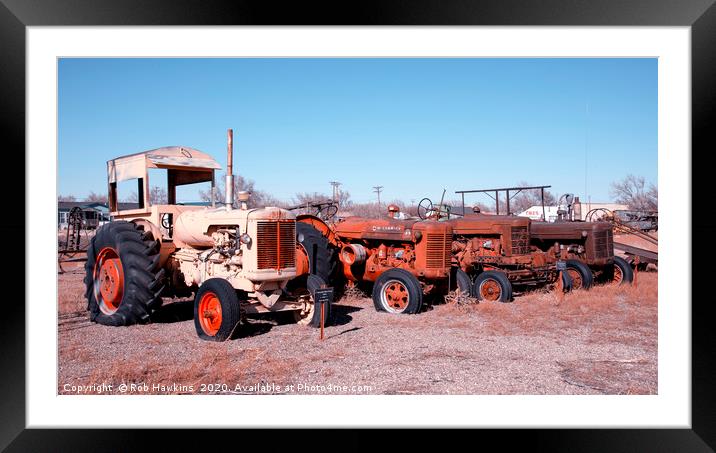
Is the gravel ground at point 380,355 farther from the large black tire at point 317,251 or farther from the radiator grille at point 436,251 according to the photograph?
the radiator grille at point 436,251

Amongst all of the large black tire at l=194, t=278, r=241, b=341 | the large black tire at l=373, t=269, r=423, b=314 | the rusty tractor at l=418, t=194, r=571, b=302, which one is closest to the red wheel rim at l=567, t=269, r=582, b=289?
the rusty tractor at l=418, t=194, r=571, b=302

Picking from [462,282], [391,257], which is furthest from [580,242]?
[391,257]

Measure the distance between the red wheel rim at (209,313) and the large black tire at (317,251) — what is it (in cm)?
225

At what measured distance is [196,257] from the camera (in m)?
6.98

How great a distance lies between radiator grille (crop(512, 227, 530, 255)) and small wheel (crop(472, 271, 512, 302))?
30.3 inches

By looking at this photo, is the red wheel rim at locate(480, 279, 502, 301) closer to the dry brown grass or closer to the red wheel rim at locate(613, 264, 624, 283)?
the red wheel rim at locate(613, 264, 624, 283)

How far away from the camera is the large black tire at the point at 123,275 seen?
6586 millimetres

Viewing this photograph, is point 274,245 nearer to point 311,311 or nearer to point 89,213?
point 311,311

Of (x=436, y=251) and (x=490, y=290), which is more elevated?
(x=436, y=251)

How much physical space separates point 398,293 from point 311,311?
1.75 m
